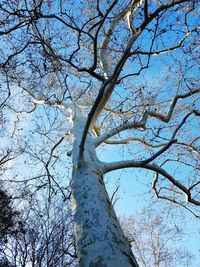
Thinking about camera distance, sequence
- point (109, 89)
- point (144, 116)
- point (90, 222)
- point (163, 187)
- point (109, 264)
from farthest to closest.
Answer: point (163, 187), point (144, 116), point (109, 89), point (90, 222), point (109, 264)

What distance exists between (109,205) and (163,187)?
11.2 feet

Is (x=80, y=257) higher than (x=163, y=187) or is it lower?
lower

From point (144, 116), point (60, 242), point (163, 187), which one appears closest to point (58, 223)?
point (60, 242)

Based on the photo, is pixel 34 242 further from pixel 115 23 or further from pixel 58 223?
pixel 115 23

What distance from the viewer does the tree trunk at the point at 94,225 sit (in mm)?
2076

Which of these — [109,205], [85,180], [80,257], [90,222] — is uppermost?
[85,180]

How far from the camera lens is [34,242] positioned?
8.89m

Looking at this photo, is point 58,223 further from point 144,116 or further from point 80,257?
point 80,257

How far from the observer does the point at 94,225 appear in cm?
239

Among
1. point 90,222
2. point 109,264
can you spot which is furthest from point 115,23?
point 109,264

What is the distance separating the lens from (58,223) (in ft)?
30.7

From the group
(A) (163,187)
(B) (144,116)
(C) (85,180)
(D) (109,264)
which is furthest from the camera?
(A) (163,187)

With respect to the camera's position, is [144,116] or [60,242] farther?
[60,242]

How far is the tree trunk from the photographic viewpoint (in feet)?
6.81
